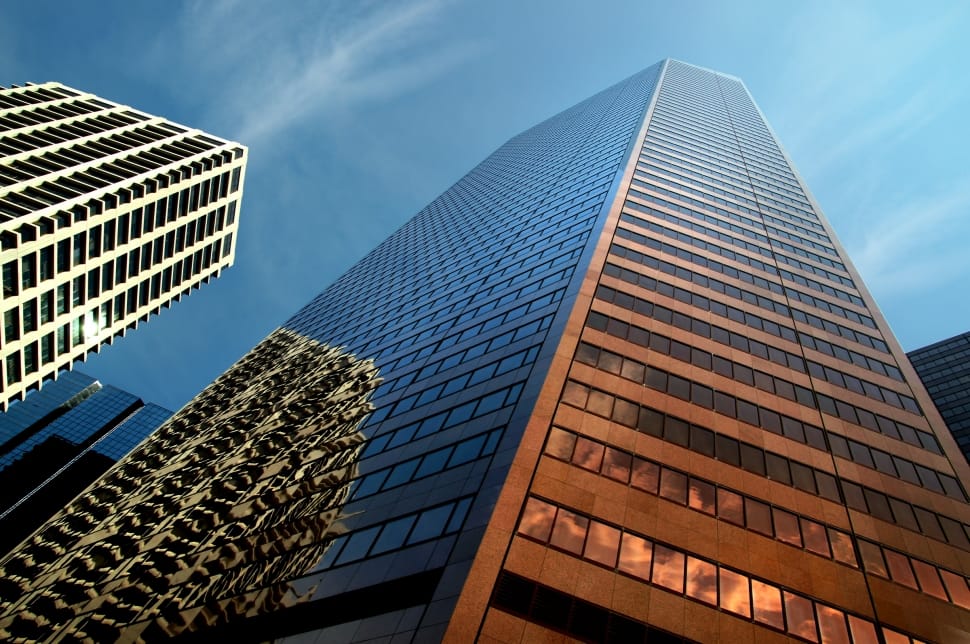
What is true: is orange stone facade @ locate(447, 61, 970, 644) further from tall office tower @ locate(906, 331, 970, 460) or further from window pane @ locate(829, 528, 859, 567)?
tall office tower @ locate(906, 331, 970, 460)

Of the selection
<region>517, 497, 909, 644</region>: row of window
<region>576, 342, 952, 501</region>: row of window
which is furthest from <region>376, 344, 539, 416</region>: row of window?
<region>517, 497, 909, 644</region>: row of window

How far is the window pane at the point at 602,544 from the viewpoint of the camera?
73.5 feet

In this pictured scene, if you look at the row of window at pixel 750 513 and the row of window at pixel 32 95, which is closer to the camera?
the row of window at pixel 750 513

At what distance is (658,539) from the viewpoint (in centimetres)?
2358

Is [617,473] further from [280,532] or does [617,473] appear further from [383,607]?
[280,532]

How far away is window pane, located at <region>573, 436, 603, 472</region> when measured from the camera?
2577 cm

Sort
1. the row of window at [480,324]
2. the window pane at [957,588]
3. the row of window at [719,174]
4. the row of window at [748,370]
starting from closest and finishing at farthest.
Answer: the window pane at [957,588], the row of window at [748,370], the row of window at [480,324], the row of window at [719,174]

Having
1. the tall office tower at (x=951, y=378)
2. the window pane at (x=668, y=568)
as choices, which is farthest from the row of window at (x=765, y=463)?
the tall office tower at (x=951, y=378)

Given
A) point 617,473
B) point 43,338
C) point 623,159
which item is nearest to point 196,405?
point 43,338

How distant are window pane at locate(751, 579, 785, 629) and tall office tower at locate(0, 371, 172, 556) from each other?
156 m

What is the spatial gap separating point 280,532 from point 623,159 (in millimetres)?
51294

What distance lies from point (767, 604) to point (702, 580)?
2.39 meters

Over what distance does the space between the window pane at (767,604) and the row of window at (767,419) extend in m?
9.79

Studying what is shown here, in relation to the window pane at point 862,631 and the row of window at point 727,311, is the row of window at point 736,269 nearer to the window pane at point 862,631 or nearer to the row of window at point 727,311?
the row of window at point 727,311
